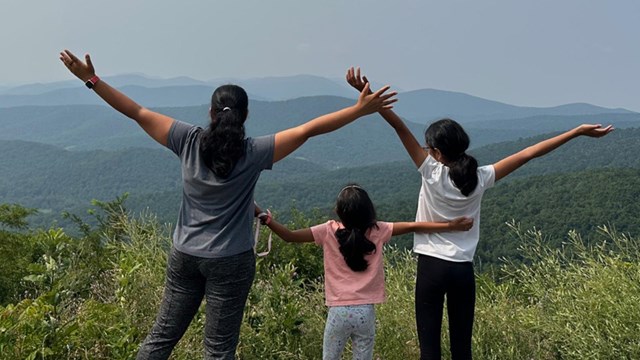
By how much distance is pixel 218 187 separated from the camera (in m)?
2.47

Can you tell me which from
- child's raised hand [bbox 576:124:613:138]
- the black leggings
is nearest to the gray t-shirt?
the black leggings

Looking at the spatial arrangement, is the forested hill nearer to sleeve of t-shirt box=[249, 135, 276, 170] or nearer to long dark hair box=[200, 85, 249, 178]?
sleeve of t-shirt box=[249, 135, 276, 170]

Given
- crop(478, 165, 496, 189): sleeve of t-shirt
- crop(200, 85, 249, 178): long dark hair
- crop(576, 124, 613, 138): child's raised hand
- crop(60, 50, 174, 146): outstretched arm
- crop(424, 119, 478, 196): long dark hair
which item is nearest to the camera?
crop(200, 85, 249, 178): long dark hair

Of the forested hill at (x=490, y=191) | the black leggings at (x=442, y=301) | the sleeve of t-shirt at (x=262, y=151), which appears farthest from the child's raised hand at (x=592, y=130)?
the sleeve of t-shirt at (x=262, y=151)

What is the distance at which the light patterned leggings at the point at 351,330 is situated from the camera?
2.89m

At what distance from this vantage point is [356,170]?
160 meters

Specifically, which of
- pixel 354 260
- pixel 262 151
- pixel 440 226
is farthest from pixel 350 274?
pixel 262 151

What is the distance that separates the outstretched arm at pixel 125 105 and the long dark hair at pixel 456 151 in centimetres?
139

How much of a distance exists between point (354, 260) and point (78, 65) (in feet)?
5.62

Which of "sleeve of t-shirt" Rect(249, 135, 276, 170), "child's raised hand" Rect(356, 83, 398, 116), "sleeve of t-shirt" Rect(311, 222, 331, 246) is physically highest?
"child's raised hand" Rect(356, 83, 398, 116)

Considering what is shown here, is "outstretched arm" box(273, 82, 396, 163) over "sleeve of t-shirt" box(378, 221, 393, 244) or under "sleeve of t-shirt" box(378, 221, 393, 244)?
over

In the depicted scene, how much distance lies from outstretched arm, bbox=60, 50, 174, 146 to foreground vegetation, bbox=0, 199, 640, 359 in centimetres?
117

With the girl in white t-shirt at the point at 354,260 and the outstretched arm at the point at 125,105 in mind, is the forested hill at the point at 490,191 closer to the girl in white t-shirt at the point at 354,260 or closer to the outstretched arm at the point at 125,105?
the girl in white t-shirt at the point at 354,260

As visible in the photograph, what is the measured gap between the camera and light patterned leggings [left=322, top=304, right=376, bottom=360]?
289cm
